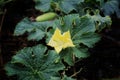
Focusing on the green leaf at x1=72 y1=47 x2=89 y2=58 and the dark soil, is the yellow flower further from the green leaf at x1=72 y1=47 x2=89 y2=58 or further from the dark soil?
the dark soil

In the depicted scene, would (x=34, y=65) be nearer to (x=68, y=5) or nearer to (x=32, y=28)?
(x=32, y=28)

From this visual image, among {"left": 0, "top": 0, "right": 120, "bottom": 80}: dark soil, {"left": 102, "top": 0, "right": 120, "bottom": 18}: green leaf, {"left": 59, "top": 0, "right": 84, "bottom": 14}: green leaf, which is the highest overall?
{"left": 59, "top": 0, "right": 84, "bottom": 14}: green leaf

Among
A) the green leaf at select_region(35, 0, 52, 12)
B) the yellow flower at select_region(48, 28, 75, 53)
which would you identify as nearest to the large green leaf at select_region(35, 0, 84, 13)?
the green leaf at select_region(35, 0, 52, 12)

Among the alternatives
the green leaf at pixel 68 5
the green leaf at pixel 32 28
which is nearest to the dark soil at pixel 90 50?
the green leaf at pixel 32 28

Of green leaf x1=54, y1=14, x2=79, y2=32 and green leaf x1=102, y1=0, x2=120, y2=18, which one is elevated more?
green leaf x1=102, y1=0, x2=120, y2=18

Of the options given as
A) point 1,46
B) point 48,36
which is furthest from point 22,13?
point 48,36

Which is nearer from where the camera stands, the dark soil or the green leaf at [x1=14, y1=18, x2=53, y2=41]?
the green leaf at [x1=14, y1=18, x2=53, y2=41]

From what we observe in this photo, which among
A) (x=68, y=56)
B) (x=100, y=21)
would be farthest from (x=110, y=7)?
(x=68, y=56)
